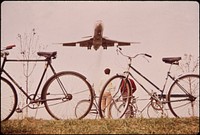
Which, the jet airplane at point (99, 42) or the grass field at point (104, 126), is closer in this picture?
the grass field at point (104, 126)

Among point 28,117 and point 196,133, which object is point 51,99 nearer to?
point 28,117

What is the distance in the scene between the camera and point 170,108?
4285mm

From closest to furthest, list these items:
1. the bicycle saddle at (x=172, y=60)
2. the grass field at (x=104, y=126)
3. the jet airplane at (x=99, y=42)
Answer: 1. the grass field at (x=104, y=126)
2. the bicycle saddle at (x=172, y=60)
3. the jet airplane at (x=99, y=42)

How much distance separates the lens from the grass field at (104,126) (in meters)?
3.53

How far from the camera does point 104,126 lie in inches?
145

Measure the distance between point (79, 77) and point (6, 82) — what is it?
3.20 feet

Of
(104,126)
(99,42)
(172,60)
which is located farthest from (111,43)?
(104,126)

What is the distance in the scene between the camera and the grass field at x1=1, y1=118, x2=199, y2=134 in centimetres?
353

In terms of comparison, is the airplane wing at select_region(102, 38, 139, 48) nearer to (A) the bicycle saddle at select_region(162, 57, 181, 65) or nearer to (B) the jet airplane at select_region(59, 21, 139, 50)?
(B) the jet airplane at select_region(59, 21, 139, 50)

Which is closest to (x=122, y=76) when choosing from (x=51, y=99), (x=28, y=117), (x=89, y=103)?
(x=89, y=103)

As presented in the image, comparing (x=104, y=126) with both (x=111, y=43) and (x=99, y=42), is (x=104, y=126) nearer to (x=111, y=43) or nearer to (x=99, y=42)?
(x=111, y=43)

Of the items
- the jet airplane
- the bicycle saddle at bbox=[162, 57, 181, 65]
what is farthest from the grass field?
the jet airplane

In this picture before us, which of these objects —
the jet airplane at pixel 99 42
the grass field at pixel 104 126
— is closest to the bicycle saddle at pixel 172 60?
the jet airplane at pixel 99 42

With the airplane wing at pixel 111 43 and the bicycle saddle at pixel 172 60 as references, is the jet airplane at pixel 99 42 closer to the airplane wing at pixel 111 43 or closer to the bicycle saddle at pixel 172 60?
the airplane wing at pixel 111 43
